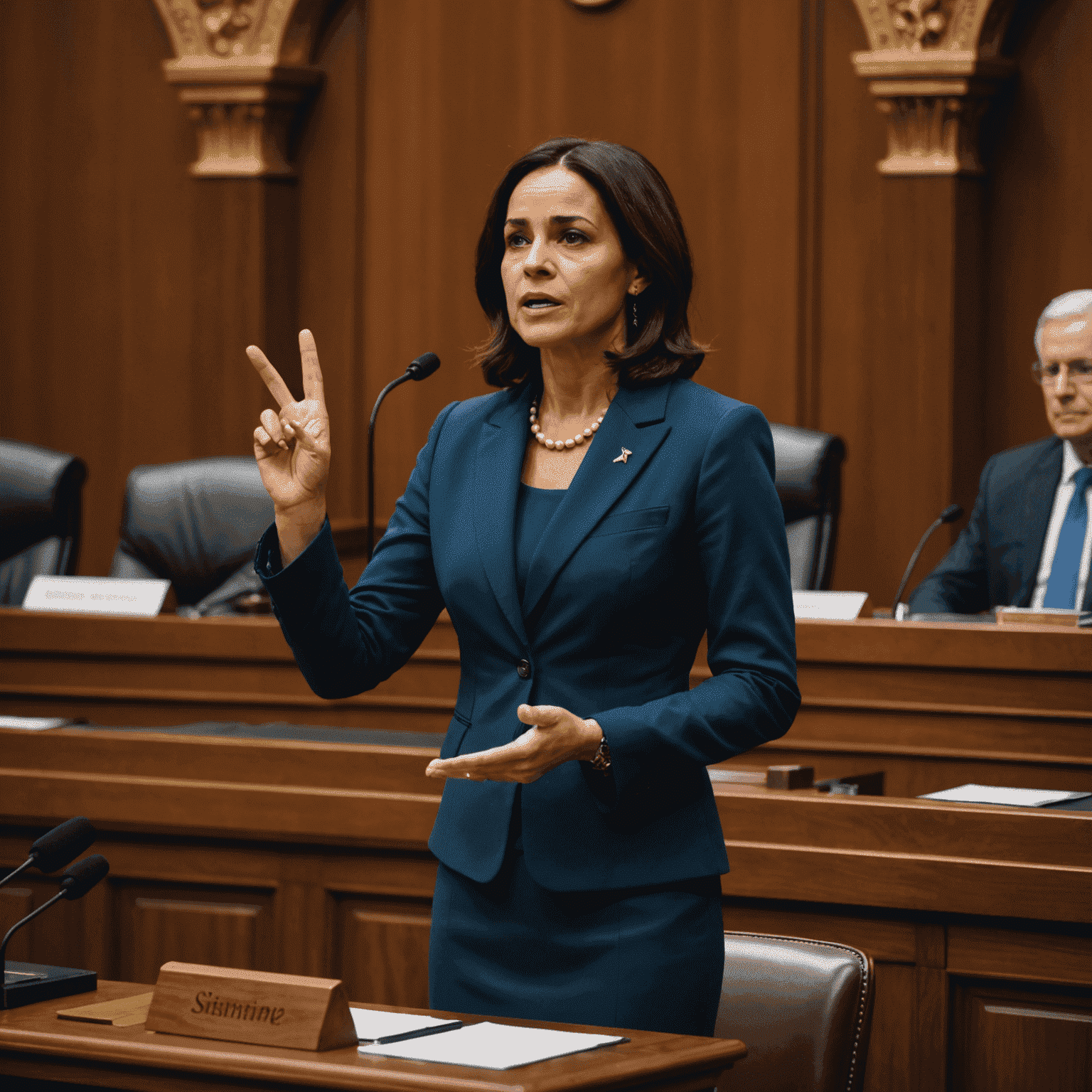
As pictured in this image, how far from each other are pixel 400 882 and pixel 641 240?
4.04 ft

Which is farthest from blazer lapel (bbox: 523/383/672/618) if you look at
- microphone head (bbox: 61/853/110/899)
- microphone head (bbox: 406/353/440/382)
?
microphone head (bbox: 406/353/440/382)

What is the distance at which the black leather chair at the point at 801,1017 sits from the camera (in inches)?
67.4

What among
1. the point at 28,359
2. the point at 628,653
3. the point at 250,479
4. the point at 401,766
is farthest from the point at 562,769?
the point at 28,359

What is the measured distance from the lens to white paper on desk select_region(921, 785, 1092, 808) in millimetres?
2334

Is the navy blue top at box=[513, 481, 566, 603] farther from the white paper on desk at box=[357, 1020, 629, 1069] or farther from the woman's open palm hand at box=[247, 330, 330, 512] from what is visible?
the white paper on desk at box=[357, 1020, 629, 1069]

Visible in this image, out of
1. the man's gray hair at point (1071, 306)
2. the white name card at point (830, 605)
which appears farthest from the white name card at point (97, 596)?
the man's gray hair at point (1071, 306)

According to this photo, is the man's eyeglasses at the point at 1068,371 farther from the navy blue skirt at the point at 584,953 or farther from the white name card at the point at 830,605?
the navy blue skirt at the point at 584,953

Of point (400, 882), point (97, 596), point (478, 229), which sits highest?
point (478, 229)

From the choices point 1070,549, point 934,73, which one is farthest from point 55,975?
point 934,73

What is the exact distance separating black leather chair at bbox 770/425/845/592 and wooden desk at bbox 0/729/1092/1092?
2.01 metres

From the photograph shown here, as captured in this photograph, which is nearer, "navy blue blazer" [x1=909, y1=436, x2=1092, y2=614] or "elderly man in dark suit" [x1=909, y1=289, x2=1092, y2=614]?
"elderly man in dark suit" [x1=909, y1=289, x2=1092, y2=614]

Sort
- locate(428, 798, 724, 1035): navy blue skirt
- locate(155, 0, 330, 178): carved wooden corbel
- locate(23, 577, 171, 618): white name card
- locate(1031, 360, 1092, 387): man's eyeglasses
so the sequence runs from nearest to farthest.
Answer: locate(428, 798, 724, 1035): navy blue skirt, locate(23, 577, 171, 618): white name card, locate(1031, 360, 1092, 387): man's eyeglasses, locate(155, 0, 330, 178): carved wooden corbel

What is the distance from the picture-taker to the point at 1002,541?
4.39m

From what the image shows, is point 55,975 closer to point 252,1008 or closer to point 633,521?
point 252,1008
